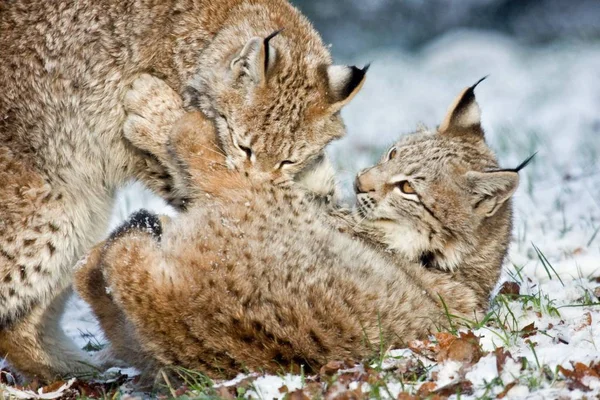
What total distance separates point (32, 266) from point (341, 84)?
2280 mm

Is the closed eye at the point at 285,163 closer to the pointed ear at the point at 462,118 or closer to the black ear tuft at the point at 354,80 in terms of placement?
the black ear tuft at the point at 354,80

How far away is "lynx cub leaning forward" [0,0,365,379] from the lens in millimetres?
5867

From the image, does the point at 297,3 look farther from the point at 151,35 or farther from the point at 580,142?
the point at 151,35

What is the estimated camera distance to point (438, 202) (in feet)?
18.6

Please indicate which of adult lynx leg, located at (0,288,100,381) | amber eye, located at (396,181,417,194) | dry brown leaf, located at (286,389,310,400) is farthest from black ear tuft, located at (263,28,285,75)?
dry brown leaf, located at (286,389,310,400)

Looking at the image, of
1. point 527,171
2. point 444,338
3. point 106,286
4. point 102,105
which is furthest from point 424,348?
point 527,171

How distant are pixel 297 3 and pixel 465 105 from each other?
30.1 ft

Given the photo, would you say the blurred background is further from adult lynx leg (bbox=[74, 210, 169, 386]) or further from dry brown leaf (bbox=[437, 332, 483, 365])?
dry brown leaf (bbox=[437, 332, 483, 365])

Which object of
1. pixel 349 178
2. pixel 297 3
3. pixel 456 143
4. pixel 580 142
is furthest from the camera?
pixel 297 3

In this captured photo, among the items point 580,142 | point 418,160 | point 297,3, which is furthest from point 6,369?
point 297,3

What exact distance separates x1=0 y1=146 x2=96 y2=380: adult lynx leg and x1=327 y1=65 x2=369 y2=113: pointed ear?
1.86 meters

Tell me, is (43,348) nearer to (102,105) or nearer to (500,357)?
(102,105)

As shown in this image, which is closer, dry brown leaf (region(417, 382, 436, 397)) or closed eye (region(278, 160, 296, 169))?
dry brown leaf (region(417, 382, 436, 397))

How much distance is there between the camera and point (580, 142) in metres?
10.5
